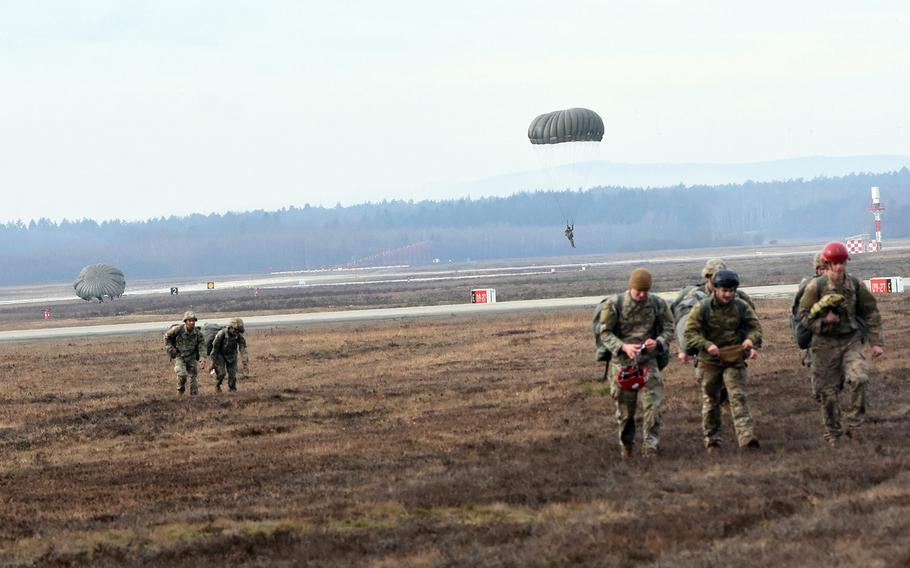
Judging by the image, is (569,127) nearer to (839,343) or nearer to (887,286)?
(887,286)

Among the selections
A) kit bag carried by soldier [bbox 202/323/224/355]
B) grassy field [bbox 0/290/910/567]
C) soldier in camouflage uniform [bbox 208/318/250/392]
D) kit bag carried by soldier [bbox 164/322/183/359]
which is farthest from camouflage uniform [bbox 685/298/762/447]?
kit bag carried by soldier [bbox 202/323/224/355]

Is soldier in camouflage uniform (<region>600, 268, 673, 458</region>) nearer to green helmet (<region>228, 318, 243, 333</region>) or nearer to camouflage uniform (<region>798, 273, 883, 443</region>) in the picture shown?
camouflage uniform (<region>798, 273, 883, 443</region>)

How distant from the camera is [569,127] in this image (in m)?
63.5

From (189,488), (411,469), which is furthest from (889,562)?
(189,488)

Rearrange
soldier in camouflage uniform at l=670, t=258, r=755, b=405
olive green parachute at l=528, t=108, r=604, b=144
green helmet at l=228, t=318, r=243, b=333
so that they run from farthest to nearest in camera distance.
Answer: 1. olive green parachute at l=528, t=108, r=604, b=144
2. green helmet at l=228, t=318, r=243, b=333
3. soldier in camouflage uniform at l=670, t=258, r=755, b=405

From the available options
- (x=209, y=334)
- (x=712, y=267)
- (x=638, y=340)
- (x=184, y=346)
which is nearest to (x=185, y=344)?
(x=184, y=346)

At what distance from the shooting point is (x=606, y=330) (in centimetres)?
1683

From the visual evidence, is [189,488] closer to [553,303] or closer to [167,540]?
[167,540]

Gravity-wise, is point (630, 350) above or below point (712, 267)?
below

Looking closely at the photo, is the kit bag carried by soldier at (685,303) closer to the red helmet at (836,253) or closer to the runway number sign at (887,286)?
the red helmet at (836,253)

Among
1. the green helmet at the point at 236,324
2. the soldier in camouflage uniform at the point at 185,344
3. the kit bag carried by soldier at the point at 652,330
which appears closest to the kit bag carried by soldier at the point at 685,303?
the kit bag carried by soldier at the point at 652,330

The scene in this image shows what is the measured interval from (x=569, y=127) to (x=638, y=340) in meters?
47.5

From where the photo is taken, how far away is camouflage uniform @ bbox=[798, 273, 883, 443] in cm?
1636

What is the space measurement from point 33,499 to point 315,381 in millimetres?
18567
